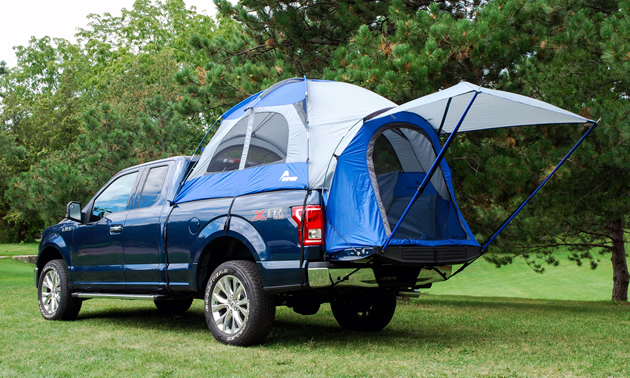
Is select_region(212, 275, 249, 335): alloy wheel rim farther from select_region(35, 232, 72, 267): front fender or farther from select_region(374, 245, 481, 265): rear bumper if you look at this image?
select_region(35, 232, 72, 267): front fender

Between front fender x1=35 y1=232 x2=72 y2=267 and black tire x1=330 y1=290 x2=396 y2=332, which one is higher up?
front fender x1=35 y1=232 x2=72 y2=267

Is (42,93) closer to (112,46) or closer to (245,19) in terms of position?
(112,46)

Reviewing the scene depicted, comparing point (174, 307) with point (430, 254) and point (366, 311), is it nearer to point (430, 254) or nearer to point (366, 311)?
point (366, 311)

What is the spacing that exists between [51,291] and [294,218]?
4.47 metres

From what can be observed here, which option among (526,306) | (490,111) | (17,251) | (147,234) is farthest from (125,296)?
(17,251)

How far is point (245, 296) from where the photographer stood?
5805mm

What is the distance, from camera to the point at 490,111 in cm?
636

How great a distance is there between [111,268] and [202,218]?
1784 mm

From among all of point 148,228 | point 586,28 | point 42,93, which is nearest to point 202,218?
point 148,228

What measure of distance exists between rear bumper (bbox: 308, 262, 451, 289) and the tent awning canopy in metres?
1.48

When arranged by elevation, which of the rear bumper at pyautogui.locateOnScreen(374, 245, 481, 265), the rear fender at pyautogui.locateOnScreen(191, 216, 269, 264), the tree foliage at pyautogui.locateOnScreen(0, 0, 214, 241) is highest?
the tree foliage at pyautogui.locateOnScreen(0, 0, 214, 241)

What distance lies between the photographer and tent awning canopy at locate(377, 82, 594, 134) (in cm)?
564

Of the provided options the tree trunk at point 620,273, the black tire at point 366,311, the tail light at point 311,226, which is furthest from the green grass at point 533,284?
the tail light at point 311,226

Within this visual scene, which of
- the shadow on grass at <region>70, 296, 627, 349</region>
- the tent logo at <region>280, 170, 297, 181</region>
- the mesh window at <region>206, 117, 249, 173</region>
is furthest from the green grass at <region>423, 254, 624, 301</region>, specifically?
the tent logo at <region>280, 170, 297, 181</region>
